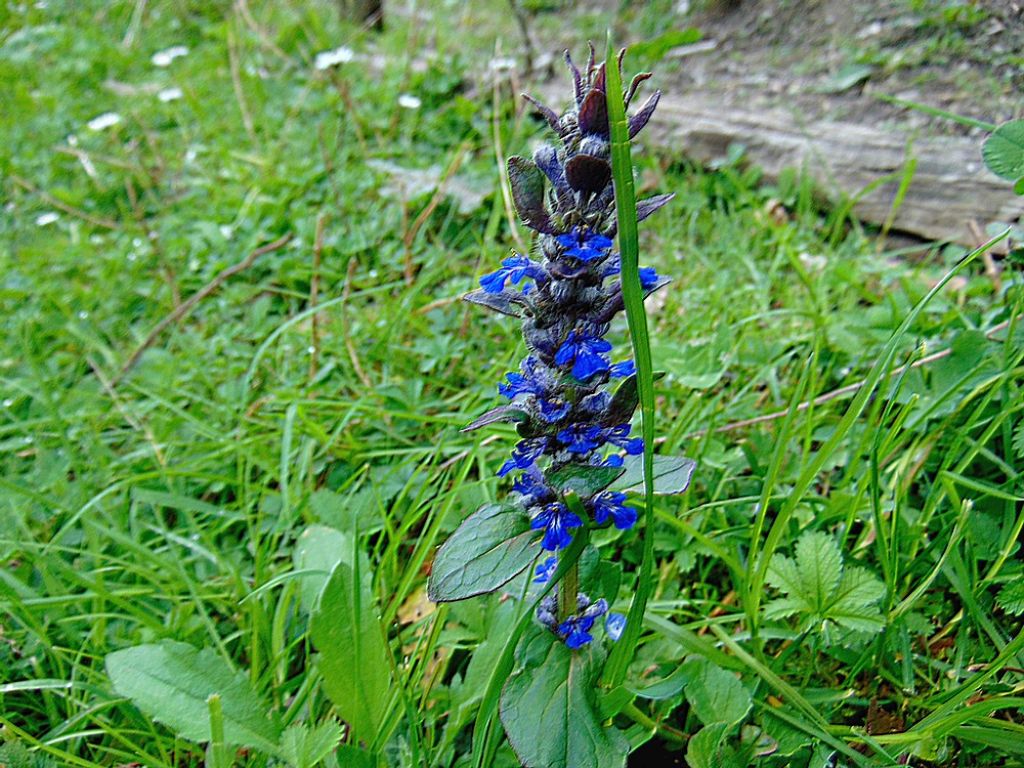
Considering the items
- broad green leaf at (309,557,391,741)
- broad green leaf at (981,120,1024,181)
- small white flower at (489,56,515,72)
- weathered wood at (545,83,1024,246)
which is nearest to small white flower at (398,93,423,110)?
small white flower at (489,56,515,72)

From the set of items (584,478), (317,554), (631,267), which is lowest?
(317,554)

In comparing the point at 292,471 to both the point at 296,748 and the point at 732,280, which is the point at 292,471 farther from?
the point at 732,280

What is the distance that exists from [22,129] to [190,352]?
2900 mm

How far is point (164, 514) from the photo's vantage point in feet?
7.32

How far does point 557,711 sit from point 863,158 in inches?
107

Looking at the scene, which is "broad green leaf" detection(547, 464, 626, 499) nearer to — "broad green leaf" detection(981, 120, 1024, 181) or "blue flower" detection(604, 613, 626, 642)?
"blue flower" detection(604, 613, 626, 642)

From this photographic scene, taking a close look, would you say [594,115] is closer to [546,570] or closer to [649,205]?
[649,205]

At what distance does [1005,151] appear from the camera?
1.70 metres

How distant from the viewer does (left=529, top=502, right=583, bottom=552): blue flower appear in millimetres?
1196

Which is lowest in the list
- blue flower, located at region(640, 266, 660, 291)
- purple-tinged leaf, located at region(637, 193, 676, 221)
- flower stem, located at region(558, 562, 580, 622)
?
flower stem, located at region(558, 562, 580, 622)

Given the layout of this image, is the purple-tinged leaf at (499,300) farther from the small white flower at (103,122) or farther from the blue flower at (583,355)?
the small white flower at (103,122)

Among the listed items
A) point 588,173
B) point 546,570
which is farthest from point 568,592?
point 588,173

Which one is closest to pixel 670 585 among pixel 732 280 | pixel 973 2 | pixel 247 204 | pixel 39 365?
pixel 732 280

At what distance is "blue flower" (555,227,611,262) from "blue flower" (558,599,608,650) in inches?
25.2
